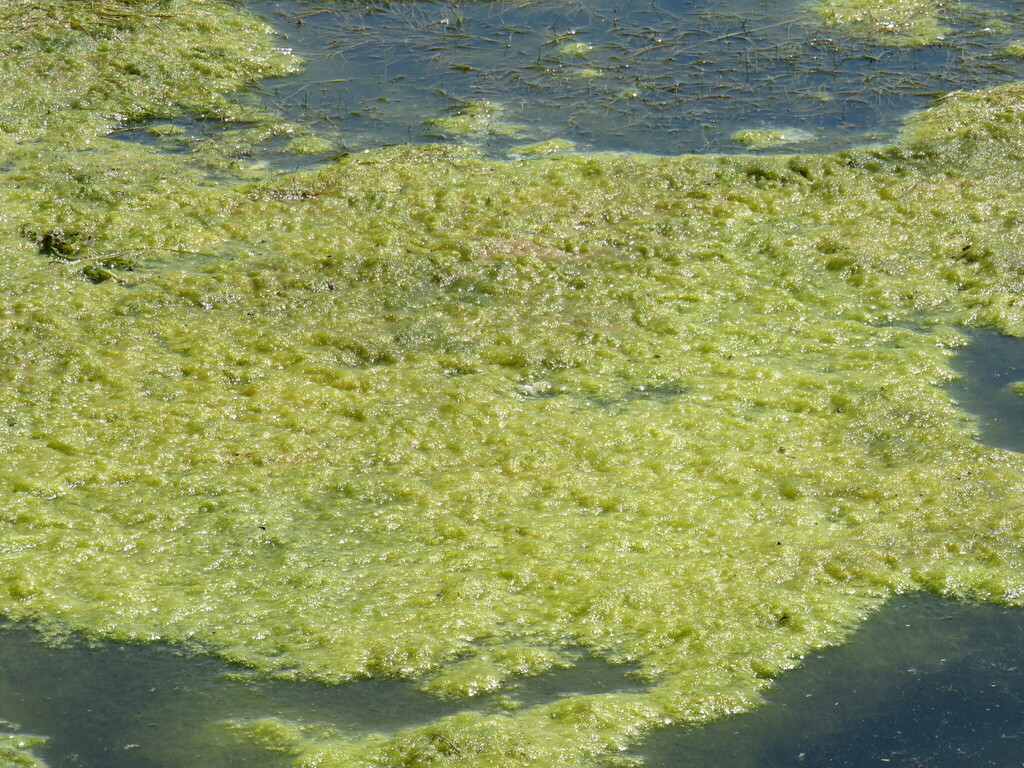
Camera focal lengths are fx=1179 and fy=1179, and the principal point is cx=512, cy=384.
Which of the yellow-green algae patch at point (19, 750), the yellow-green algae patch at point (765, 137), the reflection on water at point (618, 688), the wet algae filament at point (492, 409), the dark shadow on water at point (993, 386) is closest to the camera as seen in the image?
the yellow-green algae patch at point (19, 750)

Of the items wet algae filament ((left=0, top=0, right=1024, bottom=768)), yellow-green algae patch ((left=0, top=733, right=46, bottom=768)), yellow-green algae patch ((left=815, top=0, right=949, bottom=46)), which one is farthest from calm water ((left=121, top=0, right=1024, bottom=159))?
yellow-green algae patch ((left=0, top=733, right=46, bottom=768))

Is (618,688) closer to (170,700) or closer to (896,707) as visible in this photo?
(896,707)

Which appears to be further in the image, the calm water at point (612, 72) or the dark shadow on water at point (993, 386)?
the calm water at point (612, 72)

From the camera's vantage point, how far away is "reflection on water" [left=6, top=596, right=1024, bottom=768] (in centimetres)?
336

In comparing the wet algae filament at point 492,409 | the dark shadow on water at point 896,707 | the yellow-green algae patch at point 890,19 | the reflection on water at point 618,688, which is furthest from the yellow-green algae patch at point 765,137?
the reflection on water at point 618,688

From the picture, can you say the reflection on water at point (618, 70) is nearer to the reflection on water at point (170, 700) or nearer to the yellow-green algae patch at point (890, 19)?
the yellow-green algae patch at point (890, 19)

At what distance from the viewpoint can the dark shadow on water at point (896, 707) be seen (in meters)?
3.36

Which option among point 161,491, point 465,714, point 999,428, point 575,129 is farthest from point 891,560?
point 575,129

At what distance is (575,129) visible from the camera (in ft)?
24.6

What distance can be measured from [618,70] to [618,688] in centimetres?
573

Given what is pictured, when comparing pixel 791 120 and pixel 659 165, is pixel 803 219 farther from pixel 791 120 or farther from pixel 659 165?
pixel 791 120

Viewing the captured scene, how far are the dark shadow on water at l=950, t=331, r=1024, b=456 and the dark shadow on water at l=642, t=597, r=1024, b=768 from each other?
3.61 feet

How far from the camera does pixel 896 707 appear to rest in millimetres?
3541

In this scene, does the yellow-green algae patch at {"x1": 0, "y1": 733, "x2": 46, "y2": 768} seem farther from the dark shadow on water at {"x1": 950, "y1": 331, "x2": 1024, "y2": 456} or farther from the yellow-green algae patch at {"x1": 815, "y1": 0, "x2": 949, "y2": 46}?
the yellow-green algae patch at {"x1": 815, "y1": 0, "x2": 949, "y2": 46}
